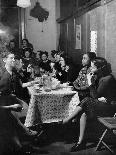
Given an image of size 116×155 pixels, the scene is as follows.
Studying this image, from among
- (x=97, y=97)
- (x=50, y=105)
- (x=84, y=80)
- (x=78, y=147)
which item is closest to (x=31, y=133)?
(x=50, y=105)

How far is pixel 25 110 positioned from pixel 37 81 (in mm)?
595

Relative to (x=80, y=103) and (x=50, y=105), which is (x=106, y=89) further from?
(x=50, y=105)

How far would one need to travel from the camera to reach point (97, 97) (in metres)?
3.43

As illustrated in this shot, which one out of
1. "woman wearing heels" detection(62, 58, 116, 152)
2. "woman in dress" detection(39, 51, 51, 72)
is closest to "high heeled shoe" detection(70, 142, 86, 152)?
"woman wearing heels" detection(62, 58, 116, 152)

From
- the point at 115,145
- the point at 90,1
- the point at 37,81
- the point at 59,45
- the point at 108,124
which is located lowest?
the point at 115,145

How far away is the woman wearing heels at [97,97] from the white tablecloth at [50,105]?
11cm

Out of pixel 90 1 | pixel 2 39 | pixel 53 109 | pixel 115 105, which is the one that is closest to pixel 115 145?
pixel 115 105

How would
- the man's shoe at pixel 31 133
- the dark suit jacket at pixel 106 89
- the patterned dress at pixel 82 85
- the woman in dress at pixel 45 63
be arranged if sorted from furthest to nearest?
1. the woman in dress at pixel 45 63
2. the patterned dress at pixel 82 85
3. the man's shoe at pixel 31 133
4. the dark suit jacket at pixel 106 89

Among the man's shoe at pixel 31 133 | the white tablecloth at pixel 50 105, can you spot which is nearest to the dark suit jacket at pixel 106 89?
the white tablecloth at pixel 50 105

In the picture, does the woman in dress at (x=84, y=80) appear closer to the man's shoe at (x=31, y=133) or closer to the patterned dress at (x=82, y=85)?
the patterned dress at (x=82, y=85)

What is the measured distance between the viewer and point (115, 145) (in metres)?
3.40

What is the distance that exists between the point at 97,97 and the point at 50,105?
617 millimetres

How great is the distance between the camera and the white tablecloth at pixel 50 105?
10.6ft

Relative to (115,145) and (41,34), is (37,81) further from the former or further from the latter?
(41,34)
